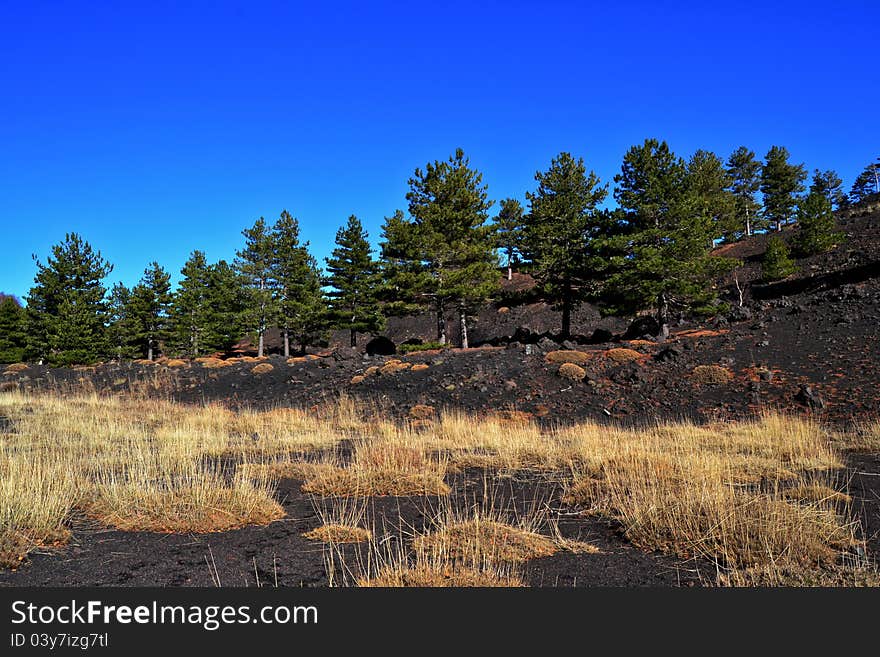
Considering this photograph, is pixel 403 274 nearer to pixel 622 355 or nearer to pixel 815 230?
pixel 622 355

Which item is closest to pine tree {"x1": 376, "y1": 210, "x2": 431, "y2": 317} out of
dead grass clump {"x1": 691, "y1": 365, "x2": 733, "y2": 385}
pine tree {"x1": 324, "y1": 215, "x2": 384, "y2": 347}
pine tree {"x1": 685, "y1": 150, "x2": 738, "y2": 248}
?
pine tree {"x1": 324, "y1": 215, "x2": 384, "y2": 347}

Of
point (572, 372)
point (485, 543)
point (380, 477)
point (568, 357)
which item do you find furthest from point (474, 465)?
point (568, 357)

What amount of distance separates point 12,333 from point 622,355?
2061 inches

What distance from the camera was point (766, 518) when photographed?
13.8 ft

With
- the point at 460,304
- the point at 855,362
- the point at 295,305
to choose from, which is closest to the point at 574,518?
the point at 855,362

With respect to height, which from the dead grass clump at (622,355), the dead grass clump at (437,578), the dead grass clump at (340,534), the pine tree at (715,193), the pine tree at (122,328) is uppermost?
the pine tree at (715,193)

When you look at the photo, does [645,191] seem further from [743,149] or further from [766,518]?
[743,149]

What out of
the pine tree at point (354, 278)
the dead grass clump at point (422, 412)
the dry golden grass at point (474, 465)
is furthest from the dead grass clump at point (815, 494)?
the pine tree at point (354, 278)

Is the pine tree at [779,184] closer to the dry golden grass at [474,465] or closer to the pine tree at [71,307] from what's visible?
the dry golden grass at [474,465]

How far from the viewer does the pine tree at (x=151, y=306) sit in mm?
44188

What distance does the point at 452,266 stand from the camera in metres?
29.1

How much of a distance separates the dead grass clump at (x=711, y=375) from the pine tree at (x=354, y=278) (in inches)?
961

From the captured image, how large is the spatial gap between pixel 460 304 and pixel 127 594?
86.4 feet

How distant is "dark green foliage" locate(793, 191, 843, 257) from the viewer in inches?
1388
